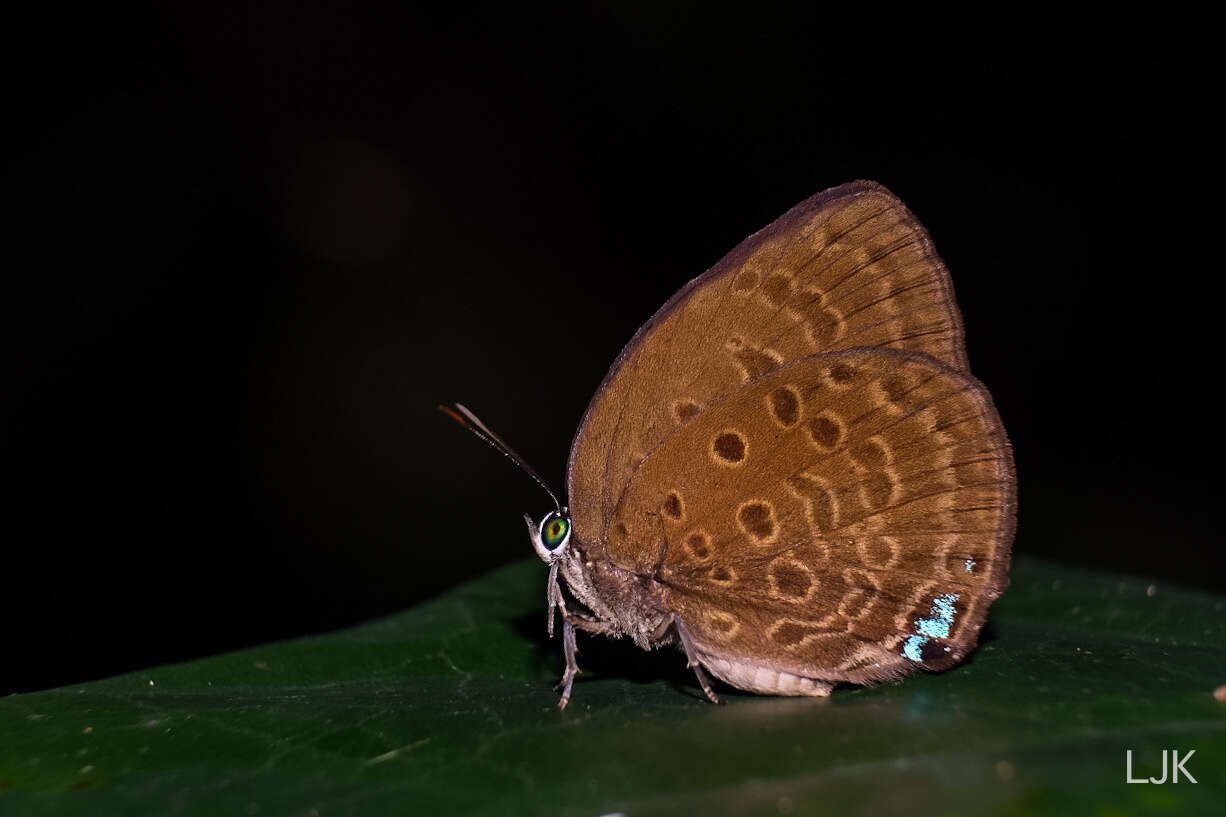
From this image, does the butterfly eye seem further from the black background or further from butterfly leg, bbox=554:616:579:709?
the black background

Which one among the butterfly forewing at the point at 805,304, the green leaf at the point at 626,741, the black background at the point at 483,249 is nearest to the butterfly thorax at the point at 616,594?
the green leaf at the point at 626,741

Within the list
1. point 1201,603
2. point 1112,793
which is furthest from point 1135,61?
point 1112,793

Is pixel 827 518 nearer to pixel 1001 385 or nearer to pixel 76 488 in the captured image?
pixel 1001 385

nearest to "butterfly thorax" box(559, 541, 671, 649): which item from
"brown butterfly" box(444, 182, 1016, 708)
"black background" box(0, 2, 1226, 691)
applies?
"brown butterfly" box(444, 182, 1016, 708)

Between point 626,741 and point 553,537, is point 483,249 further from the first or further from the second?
point 626,741

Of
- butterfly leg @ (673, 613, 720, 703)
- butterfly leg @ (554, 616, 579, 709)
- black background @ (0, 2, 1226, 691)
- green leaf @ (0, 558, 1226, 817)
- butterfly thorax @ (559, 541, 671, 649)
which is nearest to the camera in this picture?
green leaf @ (0, 558, 1226, 817)

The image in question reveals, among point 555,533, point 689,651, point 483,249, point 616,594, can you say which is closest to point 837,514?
point 689,651
